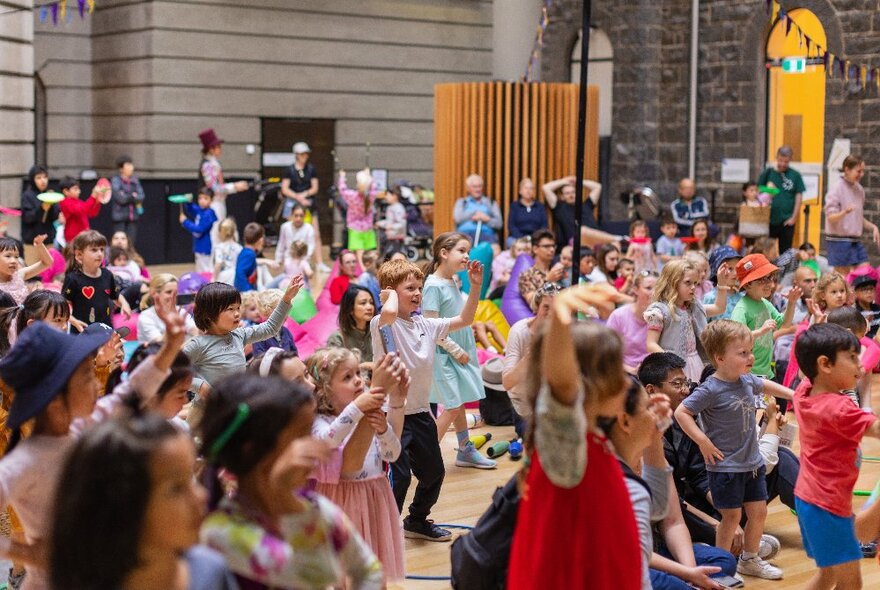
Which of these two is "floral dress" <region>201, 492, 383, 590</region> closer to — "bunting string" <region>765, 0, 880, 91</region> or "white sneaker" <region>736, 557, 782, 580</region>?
"white sneaker" <region>736, 557, 782, 580</region>

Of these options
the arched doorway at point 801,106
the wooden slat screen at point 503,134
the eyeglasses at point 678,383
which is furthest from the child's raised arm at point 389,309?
the arched doorway at point 801,106

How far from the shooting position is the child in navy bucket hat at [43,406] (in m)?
3.41

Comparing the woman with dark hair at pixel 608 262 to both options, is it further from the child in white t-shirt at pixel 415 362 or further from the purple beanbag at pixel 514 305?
the child in white t-shirt at pixel 415 362

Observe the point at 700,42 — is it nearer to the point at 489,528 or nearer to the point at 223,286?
the point at 223,286

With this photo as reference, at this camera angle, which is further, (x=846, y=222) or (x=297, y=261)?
(x=846, y=222)

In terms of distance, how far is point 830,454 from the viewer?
4676mm

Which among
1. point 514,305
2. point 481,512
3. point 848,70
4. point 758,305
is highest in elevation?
Result: point 848,70

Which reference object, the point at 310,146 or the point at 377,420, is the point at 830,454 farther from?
the point at 310,146

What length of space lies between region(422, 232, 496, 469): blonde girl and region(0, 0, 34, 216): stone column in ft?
34.0

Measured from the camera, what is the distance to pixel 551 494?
3.16 m

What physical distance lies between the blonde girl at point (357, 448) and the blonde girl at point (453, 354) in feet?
7.40

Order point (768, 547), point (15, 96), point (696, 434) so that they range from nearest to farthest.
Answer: point (696, 434), point (768, 547), point (15, 96)

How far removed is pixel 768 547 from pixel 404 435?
190 cm

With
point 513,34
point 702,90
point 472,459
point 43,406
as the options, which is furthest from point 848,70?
point 43,406
